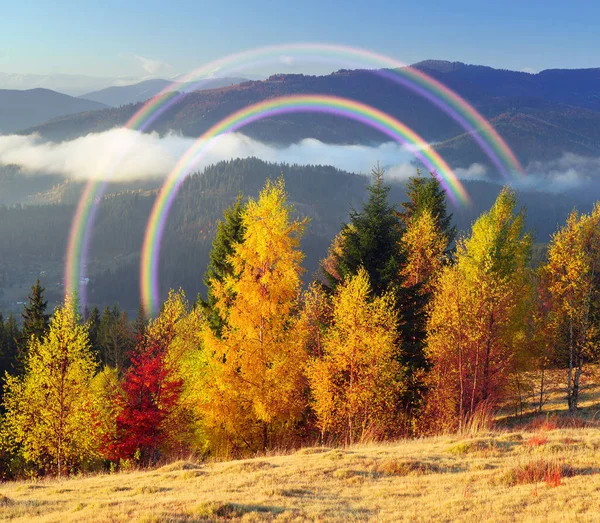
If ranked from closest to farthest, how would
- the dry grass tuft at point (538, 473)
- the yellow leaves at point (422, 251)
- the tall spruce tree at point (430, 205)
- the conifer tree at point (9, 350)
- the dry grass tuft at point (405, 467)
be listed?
the dry grass tuft at point (538, 473) → the dry grass tuft at point (405, 467) → the yellow leaves at point (422, 251) → the tall spruce tree at point (430, 205) → the conifer tree at point (9, 350)

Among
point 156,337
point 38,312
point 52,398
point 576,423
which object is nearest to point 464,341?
point 576,423

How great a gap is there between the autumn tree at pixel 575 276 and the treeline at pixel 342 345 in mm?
118

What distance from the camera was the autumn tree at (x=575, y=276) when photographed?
1243 inches

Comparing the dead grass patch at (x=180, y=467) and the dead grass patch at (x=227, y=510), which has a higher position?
the dead grass patch at (x=227, y=510)

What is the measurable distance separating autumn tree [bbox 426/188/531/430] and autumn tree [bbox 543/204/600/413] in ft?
9.90

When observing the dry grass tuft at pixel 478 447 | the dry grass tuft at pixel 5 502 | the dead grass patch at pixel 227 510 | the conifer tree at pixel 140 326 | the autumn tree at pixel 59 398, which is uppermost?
the dead grass patch at pixel 227 510

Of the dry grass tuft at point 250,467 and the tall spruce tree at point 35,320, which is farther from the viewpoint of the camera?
the tall spruce tree at point 35,320

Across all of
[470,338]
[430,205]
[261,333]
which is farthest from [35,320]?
[470,338]

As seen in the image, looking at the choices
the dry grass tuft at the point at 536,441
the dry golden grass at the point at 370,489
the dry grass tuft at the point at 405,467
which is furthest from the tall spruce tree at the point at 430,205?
the dry grass tuft at the point at 405,467

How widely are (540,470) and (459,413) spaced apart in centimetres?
1512

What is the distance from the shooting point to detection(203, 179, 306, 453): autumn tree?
85.6 feet

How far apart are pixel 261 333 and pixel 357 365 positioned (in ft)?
18.2

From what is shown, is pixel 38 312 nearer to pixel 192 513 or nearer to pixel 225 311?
pixel 225 311

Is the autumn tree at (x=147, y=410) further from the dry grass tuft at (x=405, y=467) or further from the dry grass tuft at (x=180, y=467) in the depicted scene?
the dry grass tuft at (x=405, y=467)
